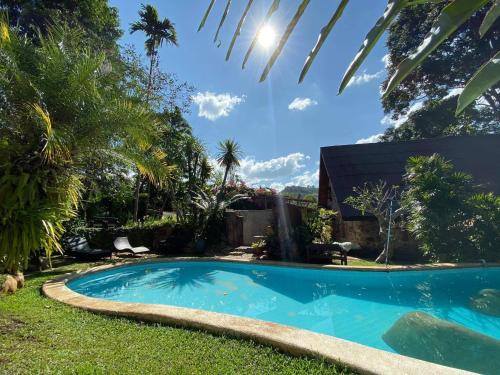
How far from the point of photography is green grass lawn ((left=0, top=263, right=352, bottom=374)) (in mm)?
3621

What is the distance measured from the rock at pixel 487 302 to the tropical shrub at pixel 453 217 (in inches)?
96.2

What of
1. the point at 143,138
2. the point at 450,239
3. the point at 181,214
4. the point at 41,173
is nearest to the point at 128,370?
the point at 41,173

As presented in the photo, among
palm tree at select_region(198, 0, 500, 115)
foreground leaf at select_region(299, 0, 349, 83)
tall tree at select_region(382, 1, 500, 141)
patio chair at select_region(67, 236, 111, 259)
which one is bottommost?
patio chair at select_region(67, 236, 111, 259)

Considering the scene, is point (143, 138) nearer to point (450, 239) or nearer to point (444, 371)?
point (444, 371)

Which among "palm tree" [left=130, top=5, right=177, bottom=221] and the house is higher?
"palm tree" [left=130, top=5, right=177, bottom=221]

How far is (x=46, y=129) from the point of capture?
5898 millimetres

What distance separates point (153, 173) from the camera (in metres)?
8.88

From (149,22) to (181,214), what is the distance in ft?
47.8

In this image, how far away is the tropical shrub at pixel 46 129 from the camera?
17.4 feet

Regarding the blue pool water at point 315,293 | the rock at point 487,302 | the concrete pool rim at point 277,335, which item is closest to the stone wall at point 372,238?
the blue pool water at point 315,293

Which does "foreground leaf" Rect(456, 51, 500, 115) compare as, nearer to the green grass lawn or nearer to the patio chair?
the green grass lawn

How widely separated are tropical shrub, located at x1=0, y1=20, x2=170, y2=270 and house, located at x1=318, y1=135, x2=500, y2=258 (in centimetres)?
1065

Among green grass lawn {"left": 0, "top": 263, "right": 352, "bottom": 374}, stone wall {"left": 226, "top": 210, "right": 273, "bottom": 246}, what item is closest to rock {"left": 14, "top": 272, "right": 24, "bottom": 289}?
green grass lawn {"left": 0, "top": 263, "right": 352, "bottom": 374}

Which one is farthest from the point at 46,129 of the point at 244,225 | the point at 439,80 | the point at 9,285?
the point at 439,80
